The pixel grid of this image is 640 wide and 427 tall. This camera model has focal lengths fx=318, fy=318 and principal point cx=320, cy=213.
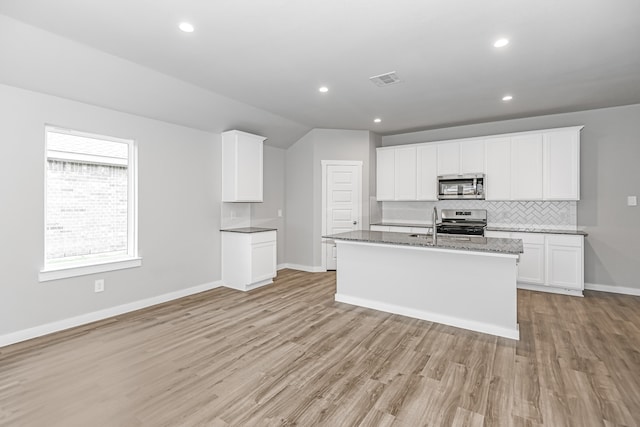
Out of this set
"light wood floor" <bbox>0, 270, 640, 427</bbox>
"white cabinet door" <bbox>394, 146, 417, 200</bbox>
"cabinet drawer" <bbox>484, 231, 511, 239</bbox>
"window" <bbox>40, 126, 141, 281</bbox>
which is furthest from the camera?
"white cabinet door" <bbox>394, 146, 417, 200</bbox>

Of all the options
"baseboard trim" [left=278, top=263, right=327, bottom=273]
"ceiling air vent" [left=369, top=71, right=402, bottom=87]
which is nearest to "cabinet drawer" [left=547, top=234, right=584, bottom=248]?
"ceiling air vent" [left=369, top=71, right=402, bottom=87]

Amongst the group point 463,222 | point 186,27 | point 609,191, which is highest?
point 186,27

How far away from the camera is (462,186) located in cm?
551

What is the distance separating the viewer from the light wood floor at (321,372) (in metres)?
Result: 2.01

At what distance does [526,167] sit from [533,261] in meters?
1.46

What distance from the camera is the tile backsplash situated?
501 centimetres

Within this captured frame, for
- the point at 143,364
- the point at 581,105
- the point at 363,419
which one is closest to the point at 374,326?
the point at 363,419

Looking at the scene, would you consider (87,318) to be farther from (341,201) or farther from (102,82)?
(341,201)

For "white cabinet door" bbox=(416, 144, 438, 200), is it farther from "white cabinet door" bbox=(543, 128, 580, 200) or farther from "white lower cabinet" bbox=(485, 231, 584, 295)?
"white cabinet door" bbox=(543, 128, 580, 200)

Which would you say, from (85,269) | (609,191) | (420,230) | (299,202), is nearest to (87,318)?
(85,269)

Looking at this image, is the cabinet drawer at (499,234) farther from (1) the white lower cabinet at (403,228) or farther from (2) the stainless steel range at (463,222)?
(1) the white lower cabinet at (403,228)

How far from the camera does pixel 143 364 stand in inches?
104

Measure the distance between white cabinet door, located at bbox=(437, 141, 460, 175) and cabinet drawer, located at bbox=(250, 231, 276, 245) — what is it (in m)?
3.18

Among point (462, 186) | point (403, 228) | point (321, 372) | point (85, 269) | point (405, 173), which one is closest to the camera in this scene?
point (321, 372)
